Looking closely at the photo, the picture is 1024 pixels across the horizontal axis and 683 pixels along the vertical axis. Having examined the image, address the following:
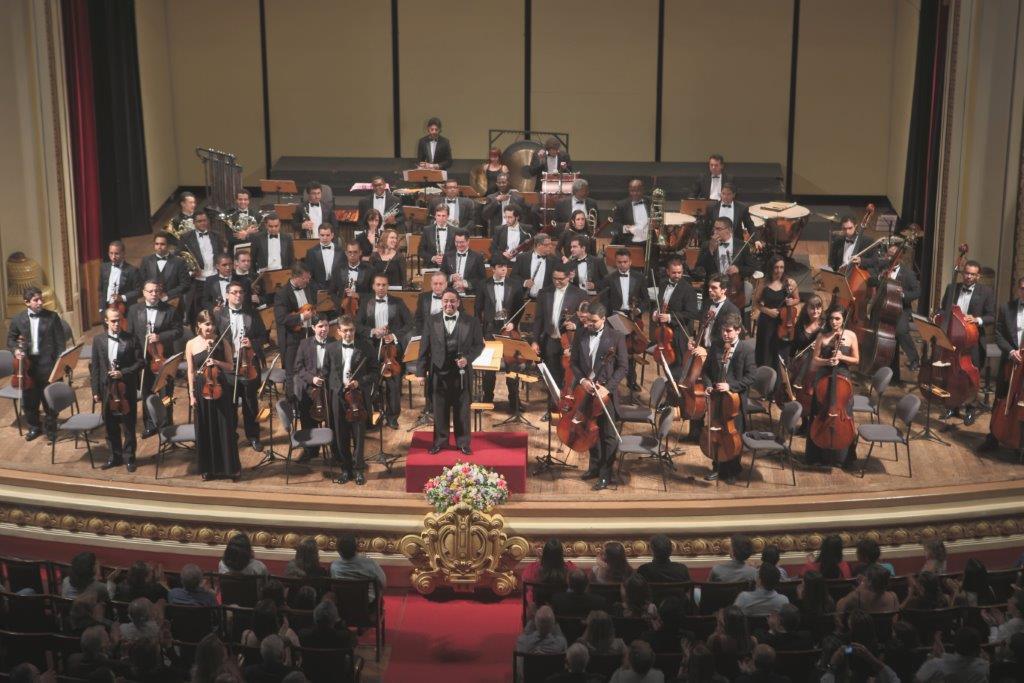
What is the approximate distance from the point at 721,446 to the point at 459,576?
1.99 meters

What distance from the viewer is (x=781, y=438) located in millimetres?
9445

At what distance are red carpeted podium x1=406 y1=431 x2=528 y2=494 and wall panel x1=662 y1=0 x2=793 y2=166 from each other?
25.8 ft

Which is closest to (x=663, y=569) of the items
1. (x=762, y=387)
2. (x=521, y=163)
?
(x=762, y=387)

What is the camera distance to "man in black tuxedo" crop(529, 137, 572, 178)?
13023 millimetres

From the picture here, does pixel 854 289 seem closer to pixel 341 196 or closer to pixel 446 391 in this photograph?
pixel 446 391

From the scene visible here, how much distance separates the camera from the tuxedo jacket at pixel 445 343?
9.53 m

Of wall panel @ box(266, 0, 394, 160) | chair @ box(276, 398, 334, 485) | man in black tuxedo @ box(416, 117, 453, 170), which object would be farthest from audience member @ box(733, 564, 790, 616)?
wall panel @ box(266, 0, 394, 160)

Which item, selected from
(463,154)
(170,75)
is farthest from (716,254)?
(170,75)

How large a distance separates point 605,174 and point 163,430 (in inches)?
296

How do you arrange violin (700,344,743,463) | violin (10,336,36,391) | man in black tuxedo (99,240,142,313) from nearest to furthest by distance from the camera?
1. violin (700,344,743,463)
2. violin (10,336,36,391)
3. man in black tuxedo (99,240,142,313)

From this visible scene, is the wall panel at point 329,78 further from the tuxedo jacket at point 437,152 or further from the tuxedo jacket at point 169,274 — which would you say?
the tuxedo jacket at point 169,274

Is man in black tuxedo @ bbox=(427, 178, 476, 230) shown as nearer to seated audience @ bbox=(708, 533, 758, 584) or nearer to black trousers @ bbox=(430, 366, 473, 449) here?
black trousers @ bbox=(430, 366, 473, 449)

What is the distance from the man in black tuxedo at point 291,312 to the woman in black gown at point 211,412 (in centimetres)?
90

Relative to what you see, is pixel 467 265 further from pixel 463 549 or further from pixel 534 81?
pixel 534 81
